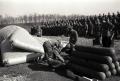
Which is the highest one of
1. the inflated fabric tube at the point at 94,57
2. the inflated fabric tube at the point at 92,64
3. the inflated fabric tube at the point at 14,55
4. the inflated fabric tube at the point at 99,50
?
the inflated fabric tube at the point at 99,50

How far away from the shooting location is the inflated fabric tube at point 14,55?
9594 mm

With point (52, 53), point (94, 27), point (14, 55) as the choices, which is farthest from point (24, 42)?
point (94, 27)

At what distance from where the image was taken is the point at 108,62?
7023mm

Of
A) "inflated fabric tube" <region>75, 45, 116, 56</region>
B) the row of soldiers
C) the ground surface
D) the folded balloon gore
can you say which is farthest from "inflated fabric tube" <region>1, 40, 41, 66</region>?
the row of soldiers

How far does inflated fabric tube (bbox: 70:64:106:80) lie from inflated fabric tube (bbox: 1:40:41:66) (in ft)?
8.59

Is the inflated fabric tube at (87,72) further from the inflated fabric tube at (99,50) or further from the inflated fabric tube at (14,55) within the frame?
the inflated fabric tube at (14,55)

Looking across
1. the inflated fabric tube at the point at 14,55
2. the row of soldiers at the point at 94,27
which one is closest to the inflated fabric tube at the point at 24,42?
the inflated fabric tube at the point at 14,55

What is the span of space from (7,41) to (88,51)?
4431mm

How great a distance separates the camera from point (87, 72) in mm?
7453

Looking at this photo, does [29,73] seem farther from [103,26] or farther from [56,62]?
[103,26]

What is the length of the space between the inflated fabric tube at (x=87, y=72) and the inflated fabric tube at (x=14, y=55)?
103 inches

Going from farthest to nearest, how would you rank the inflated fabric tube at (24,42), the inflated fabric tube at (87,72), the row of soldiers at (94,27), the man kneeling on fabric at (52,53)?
the row of soldiers at (94,27)
the inflated fabric tube at (24,42)
the man kneeling on fabric at (52,53)
the inflated fabric tube at (87,72)

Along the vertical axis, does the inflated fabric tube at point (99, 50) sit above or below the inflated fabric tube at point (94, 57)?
above

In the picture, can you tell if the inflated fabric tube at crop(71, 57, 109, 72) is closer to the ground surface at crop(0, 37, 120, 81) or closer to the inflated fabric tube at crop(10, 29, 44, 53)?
the ground surface at crop(0, 37, 120, 81)
